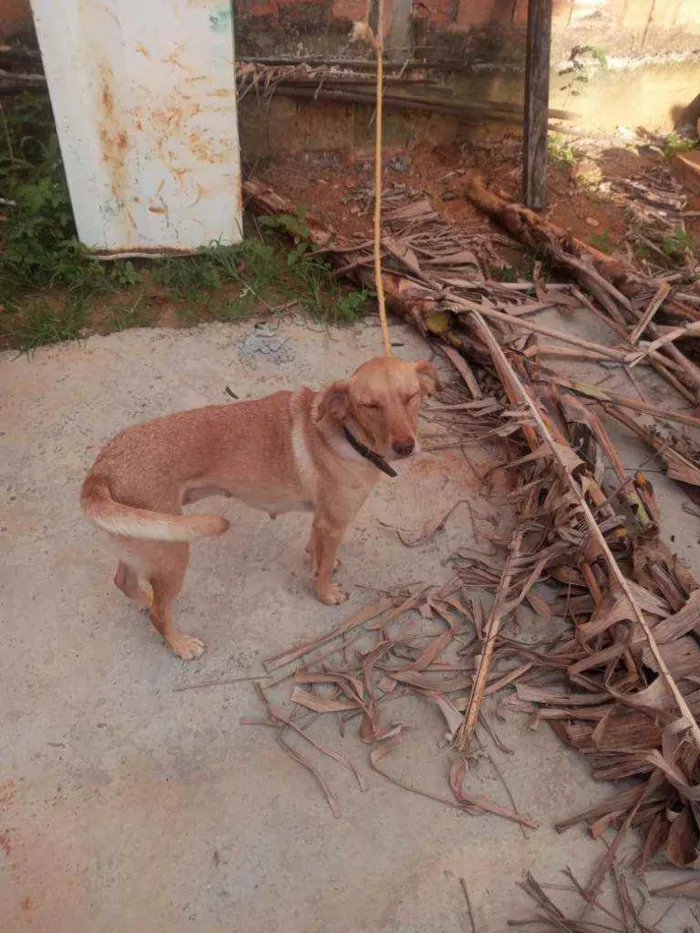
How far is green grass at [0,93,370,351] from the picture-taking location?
16.8 feet

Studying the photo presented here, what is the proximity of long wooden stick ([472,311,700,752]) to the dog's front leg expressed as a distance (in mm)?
1237

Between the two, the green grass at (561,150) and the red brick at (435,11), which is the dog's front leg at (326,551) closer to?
the red brick at (435,11)

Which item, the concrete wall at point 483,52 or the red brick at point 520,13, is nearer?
the concrete wall at point 483,52

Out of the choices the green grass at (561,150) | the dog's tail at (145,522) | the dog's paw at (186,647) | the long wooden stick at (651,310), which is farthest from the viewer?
the green grass at (561,150)

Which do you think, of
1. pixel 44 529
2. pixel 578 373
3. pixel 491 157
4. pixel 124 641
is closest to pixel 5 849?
pixel 124 641

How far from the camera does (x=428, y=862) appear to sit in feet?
8.87

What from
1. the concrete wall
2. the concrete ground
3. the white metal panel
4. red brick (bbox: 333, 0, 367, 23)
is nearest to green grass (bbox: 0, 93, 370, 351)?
the white metal panel

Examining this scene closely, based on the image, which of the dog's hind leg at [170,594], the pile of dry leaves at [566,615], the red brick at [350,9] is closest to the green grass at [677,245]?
the pile of dry leaves at [566,615]

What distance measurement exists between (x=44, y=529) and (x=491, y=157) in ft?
19.3

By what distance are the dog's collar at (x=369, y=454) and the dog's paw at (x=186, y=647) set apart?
51.0 inches

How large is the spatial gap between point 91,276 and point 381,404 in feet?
11.5

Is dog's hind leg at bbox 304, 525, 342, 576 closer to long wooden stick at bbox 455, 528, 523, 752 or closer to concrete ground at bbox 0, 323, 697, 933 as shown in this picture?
concrete ground at bbox 0, 323, 697, 933


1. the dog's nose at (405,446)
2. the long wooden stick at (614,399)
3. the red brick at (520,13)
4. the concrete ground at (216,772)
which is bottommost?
the concrete ground at (216,772)

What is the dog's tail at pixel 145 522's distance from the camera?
2.48 metres
